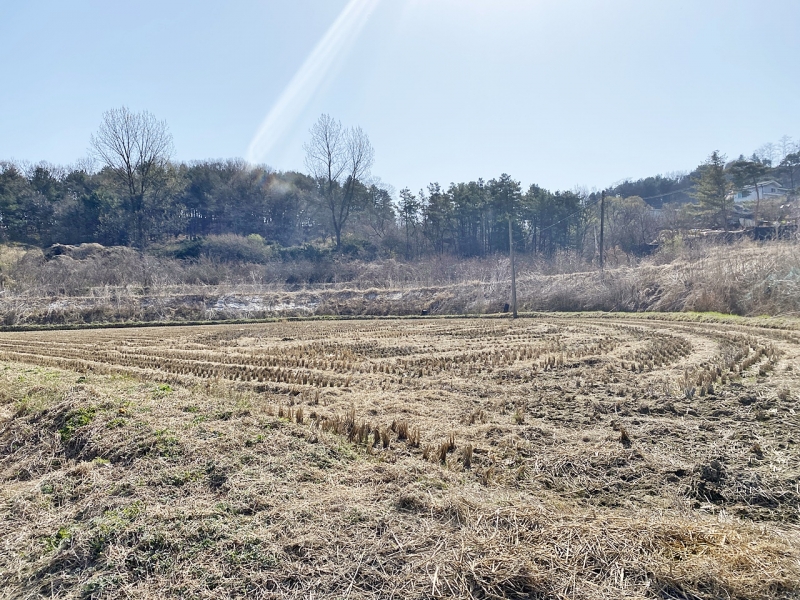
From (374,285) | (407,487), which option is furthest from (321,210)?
(407,487)

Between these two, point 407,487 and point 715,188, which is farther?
point 715,188

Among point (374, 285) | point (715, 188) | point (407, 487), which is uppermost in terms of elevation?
point (715, 188)

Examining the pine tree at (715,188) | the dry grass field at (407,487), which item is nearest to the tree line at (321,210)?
the pine tree at (715,188)

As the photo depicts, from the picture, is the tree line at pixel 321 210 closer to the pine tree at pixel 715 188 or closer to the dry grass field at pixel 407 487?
the pine tree at pixel 715 188

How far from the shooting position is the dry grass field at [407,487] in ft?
10.1

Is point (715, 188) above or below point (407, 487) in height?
above

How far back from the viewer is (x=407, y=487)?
424 cm

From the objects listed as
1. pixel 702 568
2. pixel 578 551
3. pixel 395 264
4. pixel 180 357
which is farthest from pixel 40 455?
pixel 395 264

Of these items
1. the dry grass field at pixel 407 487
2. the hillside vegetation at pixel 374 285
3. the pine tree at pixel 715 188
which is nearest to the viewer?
the dry grass field at pixel 407 487

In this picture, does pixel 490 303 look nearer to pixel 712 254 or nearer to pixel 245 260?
pixel 712 254

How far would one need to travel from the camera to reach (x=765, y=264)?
2334 centimetres

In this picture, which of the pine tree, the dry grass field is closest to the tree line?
the pine tree

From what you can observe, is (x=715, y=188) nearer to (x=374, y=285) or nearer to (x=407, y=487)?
(x=374, y=285)

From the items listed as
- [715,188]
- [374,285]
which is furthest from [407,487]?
[715,188]
